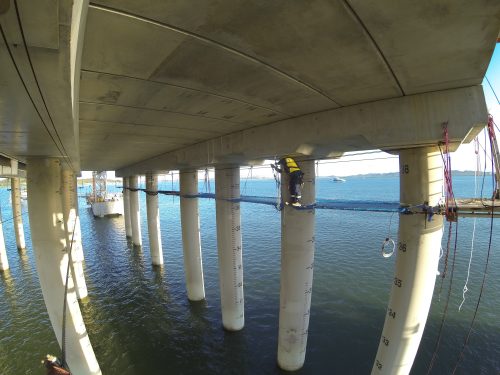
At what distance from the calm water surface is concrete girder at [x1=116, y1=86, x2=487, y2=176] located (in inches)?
190

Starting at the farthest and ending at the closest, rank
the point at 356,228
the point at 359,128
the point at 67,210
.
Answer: the point at 356,228 < the point at 67,210 < the point at 359,128

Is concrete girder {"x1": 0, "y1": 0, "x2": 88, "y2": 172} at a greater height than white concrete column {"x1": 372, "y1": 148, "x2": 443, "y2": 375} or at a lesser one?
greater

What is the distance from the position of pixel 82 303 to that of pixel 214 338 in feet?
29.8

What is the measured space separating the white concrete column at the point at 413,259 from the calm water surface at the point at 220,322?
3.57 metres

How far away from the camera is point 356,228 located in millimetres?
34594

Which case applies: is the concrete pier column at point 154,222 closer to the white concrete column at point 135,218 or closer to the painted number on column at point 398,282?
the white concrete column at point 135,218

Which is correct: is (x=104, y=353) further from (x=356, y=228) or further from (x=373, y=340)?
(x=356, y=228)

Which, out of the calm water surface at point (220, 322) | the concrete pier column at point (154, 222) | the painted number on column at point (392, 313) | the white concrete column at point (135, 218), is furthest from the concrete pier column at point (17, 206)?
the painted number on column at point (392, 313)

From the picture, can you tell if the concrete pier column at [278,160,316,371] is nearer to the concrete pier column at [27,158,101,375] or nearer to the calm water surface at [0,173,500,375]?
the calm water surface at [0,173,500,375]

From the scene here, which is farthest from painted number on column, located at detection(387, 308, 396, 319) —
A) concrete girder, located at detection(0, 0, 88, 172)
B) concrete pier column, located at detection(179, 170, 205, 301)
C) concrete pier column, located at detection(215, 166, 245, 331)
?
concrete pier column, located at detection(179, 170, 205, 301)

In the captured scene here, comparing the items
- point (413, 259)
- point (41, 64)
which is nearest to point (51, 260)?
point (41, 64)

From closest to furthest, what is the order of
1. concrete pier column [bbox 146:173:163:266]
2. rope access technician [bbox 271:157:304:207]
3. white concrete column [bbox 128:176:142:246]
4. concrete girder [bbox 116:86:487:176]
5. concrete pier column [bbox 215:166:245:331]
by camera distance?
concrete girder [bbox 116:86:487:176], rope access technician [bbox 271:157:304:207], concrete pier column [bbox 215:166:245:331], concrete pier column [bbox 146:173:163:266], white concrete column [bbox 128:176:142:246]

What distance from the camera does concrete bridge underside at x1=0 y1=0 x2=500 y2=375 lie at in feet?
11.0

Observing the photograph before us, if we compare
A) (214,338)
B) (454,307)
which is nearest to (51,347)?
(214,338)
